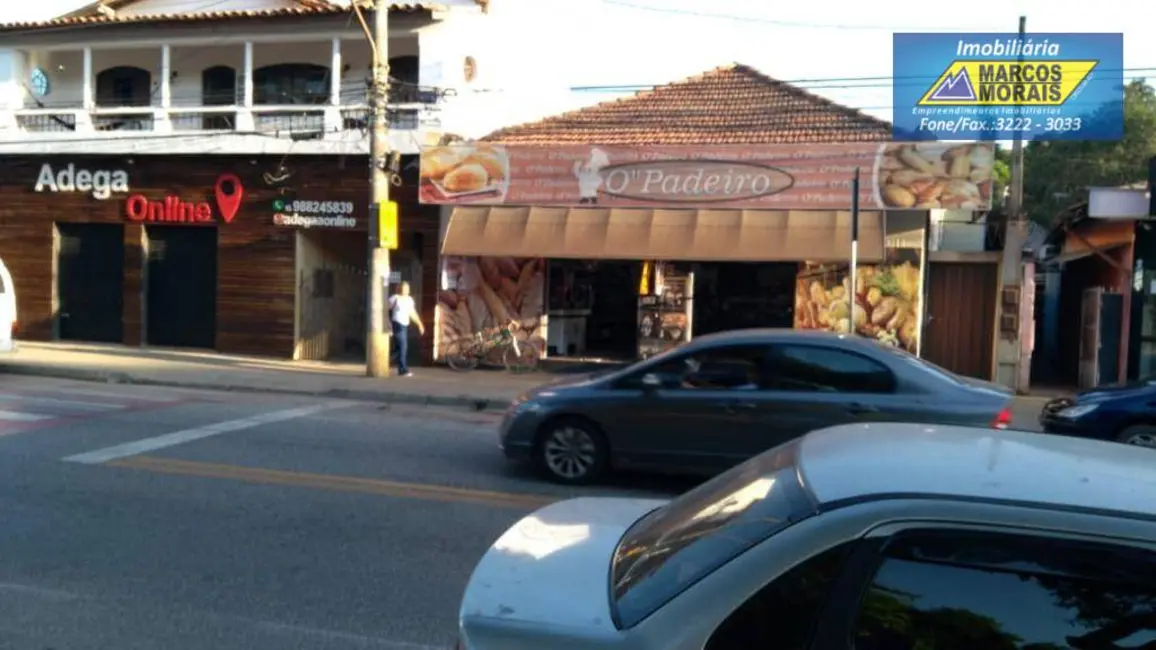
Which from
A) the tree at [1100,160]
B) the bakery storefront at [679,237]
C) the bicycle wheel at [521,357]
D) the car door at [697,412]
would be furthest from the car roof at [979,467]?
the tree at [1100,160]

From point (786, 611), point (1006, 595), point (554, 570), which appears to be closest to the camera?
point (1006, 595)

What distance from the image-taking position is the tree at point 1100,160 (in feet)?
111

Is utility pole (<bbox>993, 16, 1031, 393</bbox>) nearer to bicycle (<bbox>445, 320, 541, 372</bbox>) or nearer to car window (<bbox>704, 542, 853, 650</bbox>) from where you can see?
bicycle (<bbox>445, 320, 541, 372</bbox>)

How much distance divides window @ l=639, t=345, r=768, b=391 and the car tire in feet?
2.71

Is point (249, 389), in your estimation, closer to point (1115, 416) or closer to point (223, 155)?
point (223, 155)

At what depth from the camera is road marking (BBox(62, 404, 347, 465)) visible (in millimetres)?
10336

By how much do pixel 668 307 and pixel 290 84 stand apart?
10.0 metres

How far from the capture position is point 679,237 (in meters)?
18.5

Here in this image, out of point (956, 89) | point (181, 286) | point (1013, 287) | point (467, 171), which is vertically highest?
point (956, 89)

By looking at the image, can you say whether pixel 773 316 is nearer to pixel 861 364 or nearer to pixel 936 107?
pixel 936 107

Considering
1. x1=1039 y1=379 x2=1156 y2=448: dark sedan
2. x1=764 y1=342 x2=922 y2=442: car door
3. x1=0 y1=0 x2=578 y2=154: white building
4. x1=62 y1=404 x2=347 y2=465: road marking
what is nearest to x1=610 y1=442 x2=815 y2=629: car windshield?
x1=764 y1=342 x2=922 y2=442: car door

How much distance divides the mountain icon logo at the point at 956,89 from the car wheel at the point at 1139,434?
8841 mm

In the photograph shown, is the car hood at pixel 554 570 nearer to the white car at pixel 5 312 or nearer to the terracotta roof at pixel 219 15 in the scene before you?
the white car at pixel 5 312

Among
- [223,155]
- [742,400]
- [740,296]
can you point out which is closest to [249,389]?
[223,155]
